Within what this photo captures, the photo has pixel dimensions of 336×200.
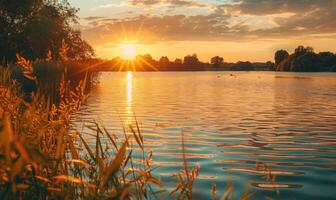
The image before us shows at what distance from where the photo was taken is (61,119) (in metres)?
6.66

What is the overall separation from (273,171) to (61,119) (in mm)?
6385

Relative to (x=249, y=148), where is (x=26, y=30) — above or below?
above

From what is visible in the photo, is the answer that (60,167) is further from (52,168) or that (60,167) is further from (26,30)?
(26,30)

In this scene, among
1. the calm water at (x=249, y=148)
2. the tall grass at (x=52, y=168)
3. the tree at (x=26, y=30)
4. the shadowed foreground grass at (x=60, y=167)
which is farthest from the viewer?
the tree at (x=26, y=30)

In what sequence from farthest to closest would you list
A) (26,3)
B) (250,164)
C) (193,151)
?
(26,3) → (193,151) → (250,164)

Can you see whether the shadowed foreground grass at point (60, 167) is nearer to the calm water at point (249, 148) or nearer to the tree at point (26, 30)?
the calm water at point (249, 148)

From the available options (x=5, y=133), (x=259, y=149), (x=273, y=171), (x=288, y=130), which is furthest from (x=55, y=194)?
(x=288, y=130)

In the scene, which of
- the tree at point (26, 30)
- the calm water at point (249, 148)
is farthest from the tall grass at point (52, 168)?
the tree at point (26, 30)

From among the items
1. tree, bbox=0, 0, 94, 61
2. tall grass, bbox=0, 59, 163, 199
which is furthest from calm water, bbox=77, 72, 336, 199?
tree, bbox=0, 0, 94, 61

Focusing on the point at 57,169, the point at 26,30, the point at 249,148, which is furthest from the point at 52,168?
the point at 26,30

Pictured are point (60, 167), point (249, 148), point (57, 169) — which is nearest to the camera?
point (57, 169)

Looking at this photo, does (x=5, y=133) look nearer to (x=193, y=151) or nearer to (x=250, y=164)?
(x=250, y=164)

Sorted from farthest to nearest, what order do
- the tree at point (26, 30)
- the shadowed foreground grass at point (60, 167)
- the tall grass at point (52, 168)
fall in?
the tree at point (26, 30) → the shadowed foreground grass at point (60, 167) → the tall grass at point (52, 168)

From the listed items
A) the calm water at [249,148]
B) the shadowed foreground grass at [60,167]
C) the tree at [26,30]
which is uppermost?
the tree at [26,30]
